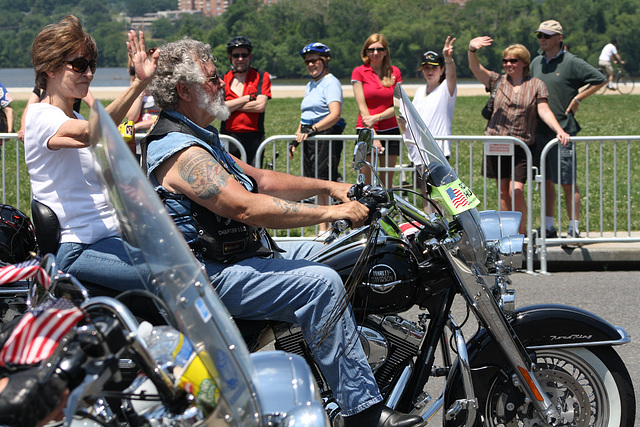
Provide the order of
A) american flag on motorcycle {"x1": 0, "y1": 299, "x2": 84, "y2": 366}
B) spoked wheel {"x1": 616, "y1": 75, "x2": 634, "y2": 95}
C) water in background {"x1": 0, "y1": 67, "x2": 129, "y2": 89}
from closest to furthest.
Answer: american flag on motorcycle {"x1": 0, "y1": 299, "x2": 84, "y2": 366} → spoked wheel {"x1": 616, "y1": 75, "x2": 634, "y2": 95} → water in background {"x1": 0, "y1": 67, "x2": 129, "y2": 89}

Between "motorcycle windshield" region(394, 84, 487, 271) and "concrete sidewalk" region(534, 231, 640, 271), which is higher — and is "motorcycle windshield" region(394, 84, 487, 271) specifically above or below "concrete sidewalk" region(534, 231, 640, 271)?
above

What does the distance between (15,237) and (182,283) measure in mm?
1935

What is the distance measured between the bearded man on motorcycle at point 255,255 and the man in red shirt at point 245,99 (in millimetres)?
4913

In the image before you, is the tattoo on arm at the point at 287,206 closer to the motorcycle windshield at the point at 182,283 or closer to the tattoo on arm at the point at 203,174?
the tattoo on arm at the point at 203,174

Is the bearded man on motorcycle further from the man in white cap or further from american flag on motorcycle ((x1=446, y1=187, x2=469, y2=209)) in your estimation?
the man in white cap

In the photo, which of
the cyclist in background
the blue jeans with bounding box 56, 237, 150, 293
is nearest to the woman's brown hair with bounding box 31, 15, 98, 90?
the blue jeans with bounding box 56, 237, 150, 293

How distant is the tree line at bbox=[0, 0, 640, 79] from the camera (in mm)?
60156

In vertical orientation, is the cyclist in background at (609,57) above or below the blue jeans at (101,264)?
below

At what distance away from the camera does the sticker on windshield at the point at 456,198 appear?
3084mm

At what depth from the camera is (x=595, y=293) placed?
6148 millimetres

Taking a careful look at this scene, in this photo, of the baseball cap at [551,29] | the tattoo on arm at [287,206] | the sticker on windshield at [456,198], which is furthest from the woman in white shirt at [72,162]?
the baseball cap at [551,29]

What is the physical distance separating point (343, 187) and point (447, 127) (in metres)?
4.33

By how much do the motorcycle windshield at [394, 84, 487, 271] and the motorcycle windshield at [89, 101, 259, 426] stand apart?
4.66ft

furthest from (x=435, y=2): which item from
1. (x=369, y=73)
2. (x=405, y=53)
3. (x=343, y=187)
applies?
(x=343, y=187)
